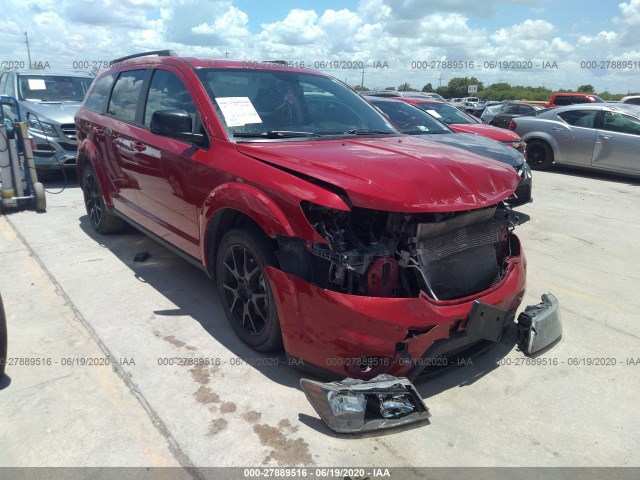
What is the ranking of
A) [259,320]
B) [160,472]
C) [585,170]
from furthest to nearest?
[585,170] < [259,320] < [160,472]

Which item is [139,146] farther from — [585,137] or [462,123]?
[585,137]

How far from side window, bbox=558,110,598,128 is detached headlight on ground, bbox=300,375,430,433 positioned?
10151mm

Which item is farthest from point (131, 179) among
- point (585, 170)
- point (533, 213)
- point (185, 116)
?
point (585, 170)

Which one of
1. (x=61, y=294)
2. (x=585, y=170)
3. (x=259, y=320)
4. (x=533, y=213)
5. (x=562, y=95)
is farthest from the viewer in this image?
(x=562, y=95)

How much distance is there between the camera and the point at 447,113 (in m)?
9.57

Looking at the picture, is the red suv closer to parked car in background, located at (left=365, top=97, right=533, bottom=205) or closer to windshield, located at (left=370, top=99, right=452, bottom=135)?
parked car in background, located at (left=365, top=97, right=533, bottom=205)

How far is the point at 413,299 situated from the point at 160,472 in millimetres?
1526

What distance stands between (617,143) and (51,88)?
11351mm

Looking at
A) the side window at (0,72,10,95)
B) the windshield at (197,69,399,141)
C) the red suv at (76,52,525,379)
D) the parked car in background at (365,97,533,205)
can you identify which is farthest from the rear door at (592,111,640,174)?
the side window at (0,72,10,95)

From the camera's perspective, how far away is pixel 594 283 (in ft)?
15.8

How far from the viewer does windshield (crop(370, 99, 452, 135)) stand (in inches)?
286

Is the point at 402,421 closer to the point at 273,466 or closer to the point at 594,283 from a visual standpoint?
the point at 273,466

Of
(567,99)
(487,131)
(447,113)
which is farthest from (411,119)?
(567,99)

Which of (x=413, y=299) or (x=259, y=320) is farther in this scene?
(x=259, y=320)
